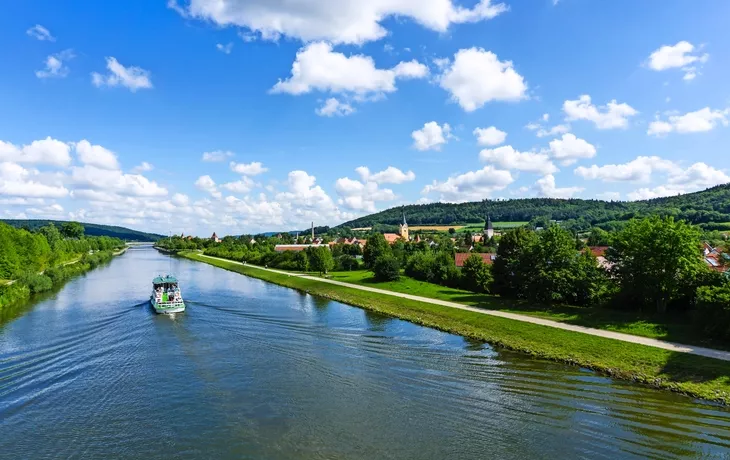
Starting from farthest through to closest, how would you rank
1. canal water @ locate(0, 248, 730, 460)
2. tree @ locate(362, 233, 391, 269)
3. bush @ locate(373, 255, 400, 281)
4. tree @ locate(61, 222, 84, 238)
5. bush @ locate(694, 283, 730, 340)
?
tree @ locate(61, 222, 84, 238) < tree @ locate(362, 233, 391, 269) < bush @ locate(373, 255, 400, 281) < bush @ locate(694, 283, 730, 340) < canal water @ locate(0, 248, 730, 460)

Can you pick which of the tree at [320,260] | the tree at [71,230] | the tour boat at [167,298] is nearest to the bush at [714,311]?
the tour boat at [167,298]

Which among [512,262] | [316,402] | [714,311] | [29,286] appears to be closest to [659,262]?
[714,311]

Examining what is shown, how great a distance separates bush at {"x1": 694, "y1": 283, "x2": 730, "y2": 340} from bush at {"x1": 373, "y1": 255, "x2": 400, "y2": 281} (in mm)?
32851

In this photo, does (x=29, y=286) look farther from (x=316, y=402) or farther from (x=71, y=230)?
(x=71, y=230)

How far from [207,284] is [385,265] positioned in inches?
1000

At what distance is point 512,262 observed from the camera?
1505 inches

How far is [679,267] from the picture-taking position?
2838 cm

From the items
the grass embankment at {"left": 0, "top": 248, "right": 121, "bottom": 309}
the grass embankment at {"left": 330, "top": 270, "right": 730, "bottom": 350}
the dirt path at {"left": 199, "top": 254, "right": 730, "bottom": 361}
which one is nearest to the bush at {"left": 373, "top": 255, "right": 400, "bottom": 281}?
the grass embankment at {"left": 330, "top": 270, "right": 730, "bottom": 350}

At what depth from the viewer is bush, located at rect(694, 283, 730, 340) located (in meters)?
22.9

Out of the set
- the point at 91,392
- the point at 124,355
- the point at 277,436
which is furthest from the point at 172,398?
the point at 124,355

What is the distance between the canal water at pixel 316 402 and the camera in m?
14.4

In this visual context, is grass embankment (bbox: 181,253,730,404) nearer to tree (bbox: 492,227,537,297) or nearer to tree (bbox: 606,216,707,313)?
tree (bbox: 492,227,537,297)

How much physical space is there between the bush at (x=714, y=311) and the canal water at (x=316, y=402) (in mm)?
7463

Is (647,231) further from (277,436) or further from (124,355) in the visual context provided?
(124,355)
